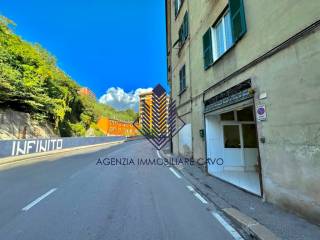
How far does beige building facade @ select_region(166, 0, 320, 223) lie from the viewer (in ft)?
12.7

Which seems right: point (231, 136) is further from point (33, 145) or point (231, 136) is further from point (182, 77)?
point (33, 145)

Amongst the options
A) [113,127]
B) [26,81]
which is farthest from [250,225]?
[113,127]

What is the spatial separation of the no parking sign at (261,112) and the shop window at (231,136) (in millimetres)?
3941

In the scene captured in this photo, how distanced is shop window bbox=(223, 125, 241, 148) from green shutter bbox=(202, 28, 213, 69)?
2.98m

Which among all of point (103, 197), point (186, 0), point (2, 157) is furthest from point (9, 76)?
point (103, 197)

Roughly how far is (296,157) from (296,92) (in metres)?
1.34

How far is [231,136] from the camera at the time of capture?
9273mm

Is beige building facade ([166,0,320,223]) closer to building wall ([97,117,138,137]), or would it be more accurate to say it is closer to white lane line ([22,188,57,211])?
white lane line ([22,188,57,211])

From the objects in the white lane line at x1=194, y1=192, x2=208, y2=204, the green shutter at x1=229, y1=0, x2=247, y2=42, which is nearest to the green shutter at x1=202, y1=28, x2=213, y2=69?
the green shutter at x1=229, y1=0, x2=247, y2=42

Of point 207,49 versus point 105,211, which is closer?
point 105,211

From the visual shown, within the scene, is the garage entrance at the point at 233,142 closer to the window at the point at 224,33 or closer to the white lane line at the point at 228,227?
the window at the point at 224,33

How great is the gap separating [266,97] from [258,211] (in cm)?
267

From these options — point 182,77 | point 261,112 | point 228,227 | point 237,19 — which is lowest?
point 228,227

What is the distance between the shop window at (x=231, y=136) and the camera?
919cm
